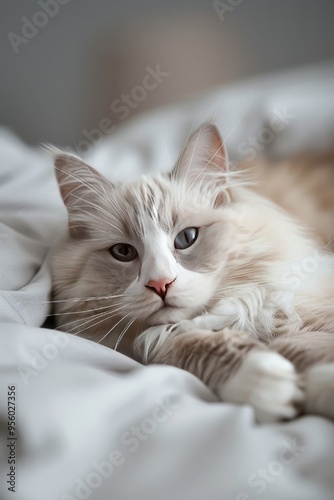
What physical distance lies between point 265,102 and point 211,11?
1.15ft

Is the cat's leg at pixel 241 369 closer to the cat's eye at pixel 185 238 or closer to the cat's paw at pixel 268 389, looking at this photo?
the cat's paw at pixel 268 389

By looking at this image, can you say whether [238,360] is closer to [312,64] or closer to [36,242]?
[36,242]

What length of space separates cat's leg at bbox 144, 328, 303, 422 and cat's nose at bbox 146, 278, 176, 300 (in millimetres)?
96

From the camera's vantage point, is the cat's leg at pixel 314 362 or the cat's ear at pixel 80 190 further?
the cat's ear at pixel 80 190

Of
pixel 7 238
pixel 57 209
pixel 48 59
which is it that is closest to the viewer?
pixel 7 238

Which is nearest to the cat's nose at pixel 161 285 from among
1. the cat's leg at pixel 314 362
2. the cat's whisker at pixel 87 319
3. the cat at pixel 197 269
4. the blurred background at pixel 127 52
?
the cat at pixel 197 269

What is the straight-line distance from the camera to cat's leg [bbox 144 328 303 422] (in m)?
0.75

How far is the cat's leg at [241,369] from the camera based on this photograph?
754 millimetres

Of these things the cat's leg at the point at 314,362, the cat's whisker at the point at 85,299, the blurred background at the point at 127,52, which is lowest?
the cat's whisker at the point at 85,299

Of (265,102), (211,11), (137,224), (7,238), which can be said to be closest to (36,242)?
(7,238)

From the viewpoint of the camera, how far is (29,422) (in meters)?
0.73

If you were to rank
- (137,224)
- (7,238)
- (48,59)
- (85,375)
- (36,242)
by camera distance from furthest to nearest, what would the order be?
(48,59) < (36,242) < (7,238) < (137,224) < (85,375)

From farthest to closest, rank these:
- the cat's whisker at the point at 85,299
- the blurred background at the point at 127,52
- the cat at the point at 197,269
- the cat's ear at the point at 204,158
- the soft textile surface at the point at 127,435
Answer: the blurred background at the point at 127,52
the cat's ear at the point at 204,158
the cat's whisker at the point at 85,299
the cat at the point at 197,269
the soft textile surface at the point at 127,435

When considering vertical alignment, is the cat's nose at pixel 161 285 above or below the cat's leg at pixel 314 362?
above
